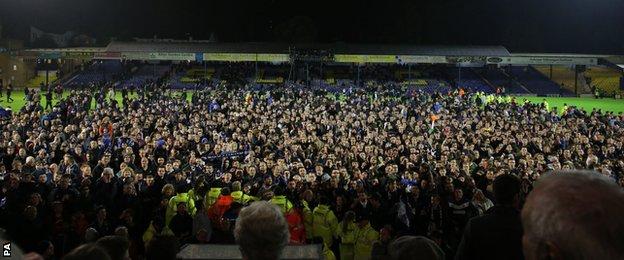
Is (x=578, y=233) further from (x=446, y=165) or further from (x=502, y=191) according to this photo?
(x=446, y=165)

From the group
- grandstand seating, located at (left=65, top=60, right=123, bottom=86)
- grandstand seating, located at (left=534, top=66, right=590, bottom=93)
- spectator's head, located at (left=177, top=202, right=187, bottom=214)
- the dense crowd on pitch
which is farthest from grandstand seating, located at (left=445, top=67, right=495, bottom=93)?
spectator's head, located at (left=177, top=202, right=187, bottom=214)

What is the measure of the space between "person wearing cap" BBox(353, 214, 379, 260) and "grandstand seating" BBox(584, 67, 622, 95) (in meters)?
41.2

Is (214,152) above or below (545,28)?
below

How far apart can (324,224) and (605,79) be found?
48363mm

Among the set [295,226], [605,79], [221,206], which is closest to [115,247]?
[295,226]

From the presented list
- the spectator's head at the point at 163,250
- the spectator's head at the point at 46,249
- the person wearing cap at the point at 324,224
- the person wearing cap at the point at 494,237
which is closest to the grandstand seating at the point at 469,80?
the person wearing cap at the point at 324,224

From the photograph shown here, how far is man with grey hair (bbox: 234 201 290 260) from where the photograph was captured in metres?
2.10

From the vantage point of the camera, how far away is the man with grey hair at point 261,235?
210cm

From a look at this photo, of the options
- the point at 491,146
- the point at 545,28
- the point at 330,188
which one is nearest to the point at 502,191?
the point at 330,188

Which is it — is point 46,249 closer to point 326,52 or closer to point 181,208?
point 181,208

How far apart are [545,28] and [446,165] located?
56152 millimetres

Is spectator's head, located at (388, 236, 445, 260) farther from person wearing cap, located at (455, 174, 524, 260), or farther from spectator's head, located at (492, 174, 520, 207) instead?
spectator's head, located at (492, 174, 520, 207)

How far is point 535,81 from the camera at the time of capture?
46625 mm

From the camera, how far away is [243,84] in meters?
41.2
